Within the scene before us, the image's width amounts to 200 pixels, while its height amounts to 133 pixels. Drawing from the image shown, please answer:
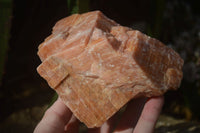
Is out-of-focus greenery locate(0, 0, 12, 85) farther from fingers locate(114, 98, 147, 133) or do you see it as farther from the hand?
fingers locate(114, 98, 147, 133)

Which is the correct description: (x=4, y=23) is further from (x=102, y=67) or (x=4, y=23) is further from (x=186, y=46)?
(x=186, y=46)

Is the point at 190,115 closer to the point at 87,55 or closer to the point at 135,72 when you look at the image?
the point at 135,72

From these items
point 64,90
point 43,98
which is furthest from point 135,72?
point 43,98

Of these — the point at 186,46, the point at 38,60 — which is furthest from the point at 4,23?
the point at 186,46

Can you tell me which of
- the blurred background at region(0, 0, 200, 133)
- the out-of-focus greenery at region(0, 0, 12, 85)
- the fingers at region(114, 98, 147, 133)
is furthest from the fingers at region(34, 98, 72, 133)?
the blurred background at region(0, 0, 200, 133)

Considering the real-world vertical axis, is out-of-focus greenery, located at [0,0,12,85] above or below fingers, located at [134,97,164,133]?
above

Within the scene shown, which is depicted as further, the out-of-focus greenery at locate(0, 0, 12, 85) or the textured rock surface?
the out-of-focus greenery at locate(0, 0, 12, 85)

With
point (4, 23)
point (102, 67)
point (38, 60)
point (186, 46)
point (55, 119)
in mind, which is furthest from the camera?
point (186, 46)
